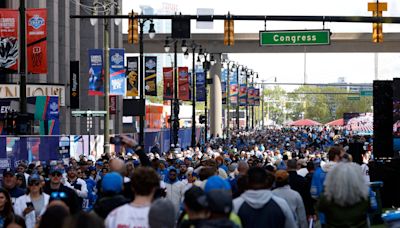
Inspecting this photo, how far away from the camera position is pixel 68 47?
5741 centimetres

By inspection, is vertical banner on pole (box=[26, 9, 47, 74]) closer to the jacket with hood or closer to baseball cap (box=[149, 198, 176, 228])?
the jacket with hood

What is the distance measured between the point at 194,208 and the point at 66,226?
4.15 ft

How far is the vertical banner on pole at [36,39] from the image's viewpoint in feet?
102

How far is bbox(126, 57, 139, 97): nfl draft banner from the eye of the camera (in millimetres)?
43312

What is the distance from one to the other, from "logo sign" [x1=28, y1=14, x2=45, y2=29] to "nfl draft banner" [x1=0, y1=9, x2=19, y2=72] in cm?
62

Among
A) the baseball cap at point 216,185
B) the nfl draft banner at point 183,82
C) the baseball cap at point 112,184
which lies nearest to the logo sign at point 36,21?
the baseball cap at point 112,184

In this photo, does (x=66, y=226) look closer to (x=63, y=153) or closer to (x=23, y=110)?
(x=23, y=110)

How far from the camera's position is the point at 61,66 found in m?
57.1

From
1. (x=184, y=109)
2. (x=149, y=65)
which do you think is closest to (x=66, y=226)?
(x=149, y=65)

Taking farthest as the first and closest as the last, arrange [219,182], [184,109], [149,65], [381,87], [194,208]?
[184,109]
[149,65]
[381,87]
[219,182]
[194,208]

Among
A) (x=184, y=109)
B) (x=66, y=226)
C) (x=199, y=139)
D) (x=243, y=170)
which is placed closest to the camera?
(x=66, y=226)

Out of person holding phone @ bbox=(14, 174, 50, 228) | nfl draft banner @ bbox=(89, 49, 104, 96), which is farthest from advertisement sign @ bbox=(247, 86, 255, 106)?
person holding phone @ bbox=(14, 174, 50, 228)

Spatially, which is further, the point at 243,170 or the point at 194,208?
the point at 243,170

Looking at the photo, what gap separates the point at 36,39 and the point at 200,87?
35.0m
